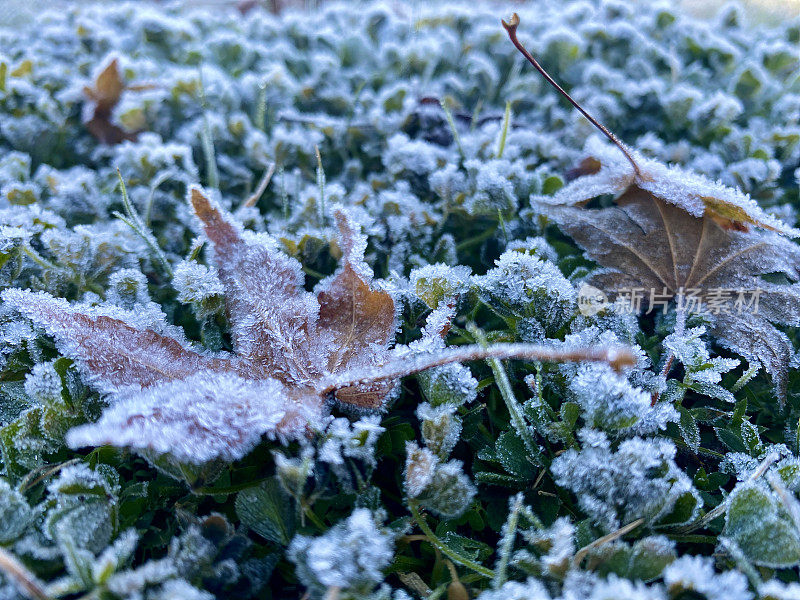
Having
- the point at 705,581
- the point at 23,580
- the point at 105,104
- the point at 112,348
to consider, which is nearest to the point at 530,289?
the point at 705,581

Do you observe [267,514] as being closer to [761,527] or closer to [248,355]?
[248,355]

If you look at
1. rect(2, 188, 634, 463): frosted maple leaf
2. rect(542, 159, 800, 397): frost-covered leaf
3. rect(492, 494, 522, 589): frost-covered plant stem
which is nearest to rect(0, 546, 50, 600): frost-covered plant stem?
rect(2, 188, 634, 463): frosted maple leaf

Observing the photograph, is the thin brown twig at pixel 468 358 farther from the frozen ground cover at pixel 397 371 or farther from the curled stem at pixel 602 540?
the curled stem at pixel 602 540

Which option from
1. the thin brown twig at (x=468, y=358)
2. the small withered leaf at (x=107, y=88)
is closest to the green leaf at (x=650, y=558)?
the thin brown twig at (x=468, y=358)

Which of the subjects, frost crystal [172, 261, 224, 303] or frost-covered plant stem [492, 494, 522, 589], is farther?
frost crystal [172, 261, 224, 303]

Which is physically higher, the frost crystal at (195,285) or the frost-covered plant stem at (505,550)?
the frost crystal at (195,285)

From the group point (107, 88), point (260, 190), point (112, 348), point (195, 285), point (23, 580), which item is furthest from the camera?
point (107, 88)

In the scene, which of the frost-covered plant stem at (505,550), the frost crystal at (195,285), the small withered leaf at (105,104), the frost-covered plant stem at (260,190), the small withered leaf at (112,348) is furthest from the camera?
the small withered leaf at (105,104)

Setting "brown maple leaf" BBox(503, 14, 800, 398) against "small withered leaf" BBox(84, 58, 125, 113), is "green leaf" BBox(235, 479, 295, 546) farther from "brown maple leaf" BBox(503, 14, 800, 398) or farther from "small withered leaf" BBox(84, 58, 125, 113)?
"small withered leaf" BBox(84, 58, 125, 113)
